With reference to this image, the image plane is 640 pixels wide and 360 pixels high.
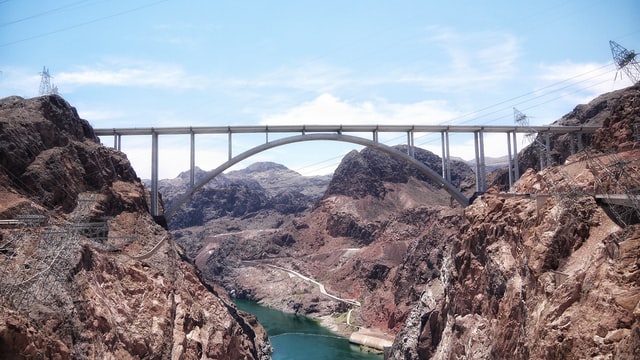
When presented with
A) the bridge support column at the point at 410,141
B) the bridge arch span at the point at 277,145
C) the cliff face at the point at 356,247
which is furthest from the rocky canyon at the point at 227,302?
the bridge support column at the point at 410,141

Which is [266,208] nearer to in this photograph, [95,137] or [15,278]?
[95,137]

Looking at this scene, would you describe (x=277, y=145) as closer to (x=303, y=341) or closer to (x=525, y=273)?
(x=525, y=273)

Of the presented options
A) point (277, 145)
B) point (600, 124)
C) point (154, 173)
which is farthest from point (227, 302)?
point (600, 124)

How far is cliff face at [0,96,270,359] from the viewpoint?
21547 mm

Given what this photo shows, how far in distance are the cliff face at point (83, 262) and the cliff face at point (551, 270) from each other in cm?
1435

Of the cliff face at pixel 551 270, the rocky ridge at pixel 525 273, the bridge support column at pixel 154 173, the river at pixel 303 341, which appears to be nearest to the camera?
the cliff face at pixel 551 270

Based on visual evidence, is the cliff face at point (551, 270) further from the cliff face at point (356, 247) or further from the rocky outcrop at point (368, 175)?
the rocky outcrop at point (368, 175)

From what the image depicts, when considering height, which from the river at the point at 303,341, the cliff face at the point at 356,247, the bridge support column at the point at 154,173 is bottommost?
the river at the point at 303,341

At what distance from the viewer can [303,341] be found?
61.4 m

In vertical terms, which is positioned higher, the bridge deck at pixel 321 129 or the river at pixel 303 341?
the bridge deck at pixel 321 129

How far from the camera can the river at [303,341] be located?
5450 cm

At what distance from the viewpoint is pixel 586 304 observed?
1994cm

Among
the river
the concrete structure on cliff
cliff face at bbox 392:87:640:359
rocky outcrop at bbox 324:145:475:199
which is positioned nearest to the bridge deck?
the concrete structure on cliff

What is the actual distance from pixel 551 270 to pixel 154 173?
30378 mm
